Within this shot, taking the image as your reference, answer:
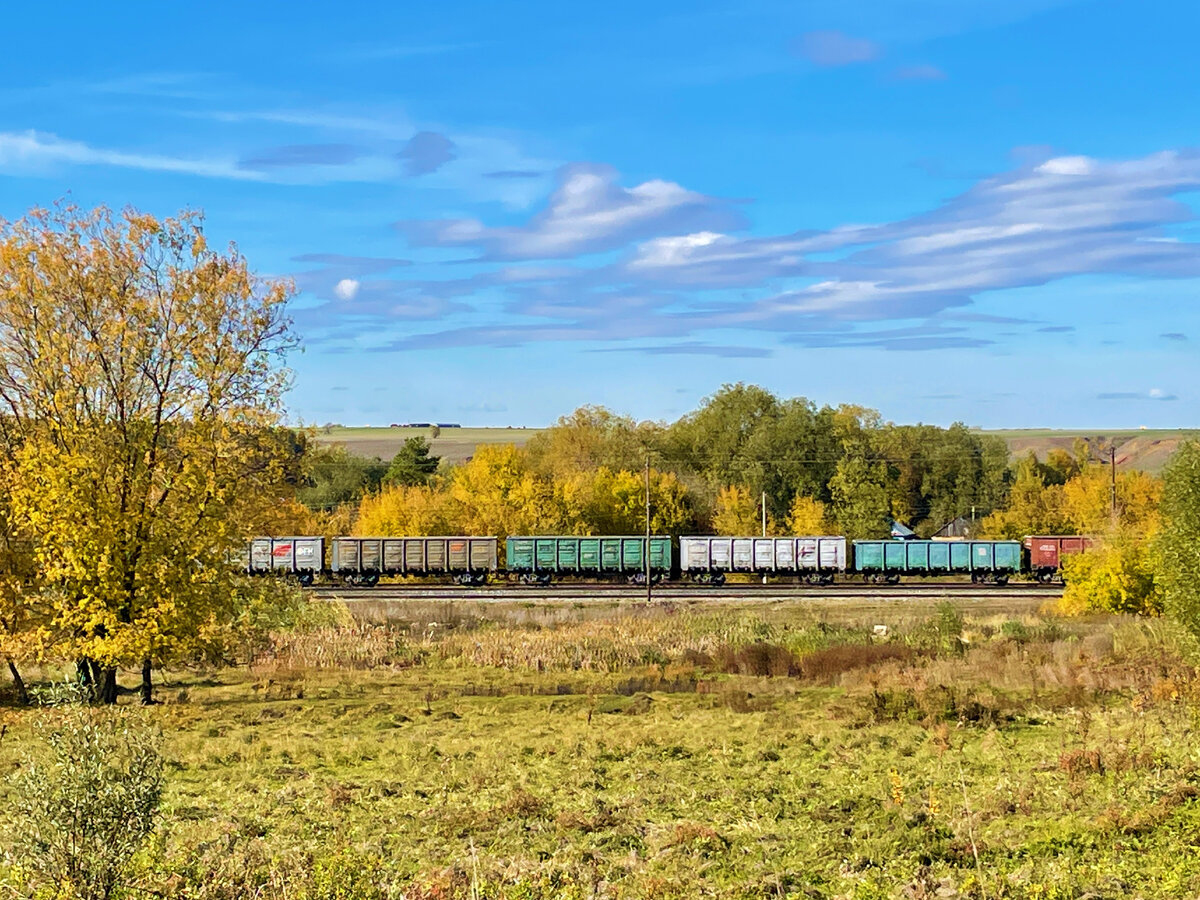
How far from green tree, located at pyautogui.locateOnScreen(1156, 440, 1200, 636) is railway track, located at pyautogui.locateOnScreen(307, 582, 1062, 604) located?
24464 mm

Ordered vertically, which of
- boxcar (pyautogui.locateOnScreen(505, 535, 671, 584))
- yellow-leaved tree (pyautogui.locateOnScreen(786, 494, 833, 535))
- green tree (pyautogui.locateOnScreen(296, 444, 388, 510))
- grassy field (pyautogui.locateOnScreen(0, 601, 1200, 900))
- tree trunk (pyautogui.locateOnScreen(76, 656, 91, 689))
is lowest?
grassy field (pyautogui.locateOnScreen(0, 601, 1200, 900))

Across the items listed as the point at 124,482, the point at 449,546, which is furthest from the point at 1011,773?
the point at 449,546

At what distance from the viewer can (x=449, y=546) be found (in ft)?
223

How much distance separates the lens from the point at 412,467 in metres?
107

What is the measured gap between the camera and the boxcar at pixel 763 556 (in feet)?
226

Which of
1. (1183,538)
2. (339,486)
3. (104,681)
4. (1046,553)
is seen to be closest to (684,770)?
(104,681)

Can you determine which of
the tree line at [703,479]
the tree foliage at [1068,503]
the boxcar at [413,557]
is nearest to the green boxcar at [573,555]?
the boxcar at [413,557]

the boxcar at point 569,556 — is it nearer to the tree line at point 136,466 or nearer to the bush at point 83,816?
the tree line at point 136,466

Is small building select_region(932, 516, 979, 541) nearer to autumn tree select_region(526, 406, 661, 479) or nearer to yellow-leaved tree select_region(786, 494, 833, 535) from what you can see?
yellow-leaved tree select_region(786, 494, 833, 535)

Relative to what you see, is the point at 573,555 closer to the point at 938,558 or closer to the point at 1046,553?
the point at 938,558

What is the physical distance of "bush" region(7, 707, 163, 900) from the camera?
33.7 ft

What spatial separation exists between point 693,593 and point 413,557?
748 inches

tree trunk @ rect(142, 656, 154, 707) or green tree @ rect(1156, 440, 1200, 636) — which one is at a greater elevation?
green tree @ rect(1156, 440, 1200, 636)

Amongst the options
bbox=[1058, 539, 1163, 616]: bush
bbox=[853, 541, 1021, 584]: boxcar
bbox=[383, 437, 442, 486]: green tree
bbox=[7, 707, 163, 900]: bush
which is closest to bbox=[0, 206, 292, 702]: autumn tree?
bbox=[7, 707, 163, 900]: bush
